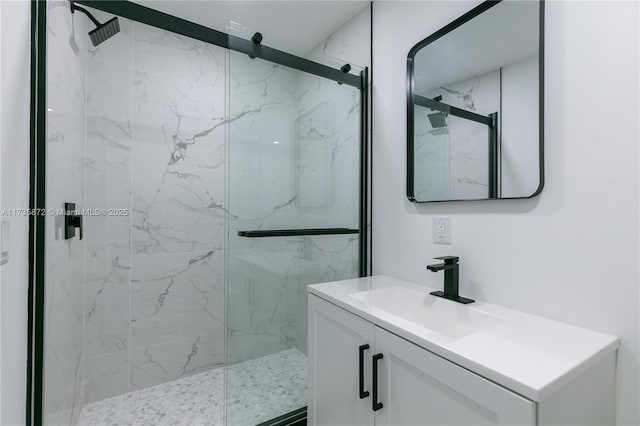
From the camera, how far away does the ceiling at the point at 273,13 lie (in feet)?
5.87

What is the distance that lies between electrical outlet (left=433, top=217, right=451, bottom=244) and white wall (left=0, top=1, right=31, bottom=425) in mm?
1477

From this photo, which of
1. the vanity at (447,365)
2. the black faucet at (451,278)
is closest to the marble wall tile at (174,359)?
the vanity at (447,365)

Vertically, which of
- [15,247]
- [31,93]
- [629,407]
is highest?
[31,93]

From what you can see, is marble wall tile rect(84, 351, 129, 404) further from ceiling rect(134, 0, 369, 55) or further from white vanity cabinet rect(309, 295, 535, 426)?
ceiling rect(134, 0, 369, 55)

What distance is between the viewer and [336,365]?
1229 mm

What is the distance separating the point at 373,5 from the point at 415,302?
1.67 metres

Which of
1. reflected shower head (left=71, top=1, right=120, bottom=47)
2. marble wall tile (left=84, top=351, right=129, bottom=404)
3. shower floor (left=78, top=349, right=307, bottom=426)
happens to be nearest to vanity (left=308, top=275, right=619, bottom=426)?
shower floor (left=78, top=349, right=307, bottom=426)

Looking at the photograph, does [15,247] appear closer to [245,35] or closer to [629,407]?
[245,35]

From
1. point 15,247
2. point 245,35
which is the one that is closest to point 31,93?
Result: point 15,247

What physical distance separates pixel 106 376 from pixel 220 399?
71 cm

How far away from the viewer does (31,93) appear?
3.30 feet

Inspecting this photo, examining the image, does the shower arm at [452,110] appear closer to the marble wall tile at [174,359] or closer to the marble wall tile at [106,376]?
the marble wall tile at [174,359]

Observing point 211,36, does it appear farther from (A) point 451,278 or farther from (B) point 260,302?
Result: (A) point 451,278

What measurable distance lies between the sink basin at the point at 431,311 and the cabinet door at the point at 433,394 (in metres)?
0.13
